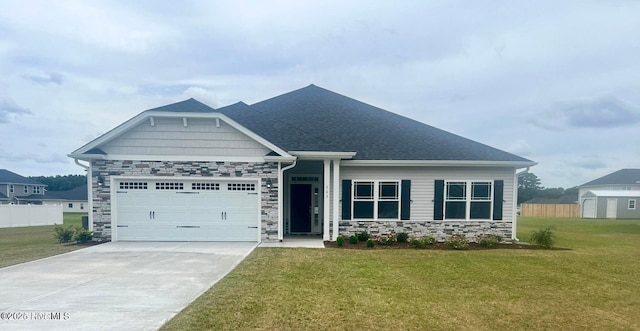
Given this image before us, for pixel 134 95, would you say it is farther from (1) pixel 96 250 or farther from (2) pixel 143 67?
(1) pixel 96 250

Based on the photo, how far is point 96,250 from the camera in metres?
10.2

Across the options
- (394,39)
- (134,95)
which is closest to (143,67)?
(134,95)

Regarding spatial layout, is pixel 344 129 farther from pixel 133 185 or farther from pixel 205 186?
pixel 133 185

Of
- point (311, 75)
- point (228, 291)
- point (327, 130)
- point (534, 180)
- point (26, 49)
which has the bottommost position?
point (228, 291)

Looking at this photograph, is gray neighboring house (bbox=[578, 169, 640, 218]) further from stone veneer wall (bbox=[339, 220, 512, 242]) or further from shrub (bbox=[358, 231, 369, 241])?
shrub (bbox=[358, 231, 369, 241])

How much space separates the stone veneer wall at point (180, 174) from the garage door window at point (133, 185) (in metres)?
0.33

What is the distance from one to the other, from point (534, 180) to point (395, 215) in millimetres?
84033

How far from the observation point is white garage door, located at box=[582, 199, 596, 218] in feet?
113

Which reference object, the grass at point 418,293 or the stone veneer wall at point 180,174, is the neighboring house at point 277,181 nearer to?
the stone veneer wall at point 180,174

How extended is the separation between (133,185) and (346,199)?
7323 millimetres

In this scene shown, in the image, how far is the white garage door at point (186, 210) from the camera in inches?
463

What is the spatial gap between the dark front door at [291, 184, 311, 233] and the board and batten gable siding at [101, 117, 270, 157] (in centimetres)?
315

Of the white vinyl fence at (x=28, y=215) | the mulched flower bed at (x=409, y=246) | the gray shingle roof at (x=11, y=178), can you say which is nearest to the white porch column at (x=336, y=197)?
the mulched flower bed at (x=409, y=246)

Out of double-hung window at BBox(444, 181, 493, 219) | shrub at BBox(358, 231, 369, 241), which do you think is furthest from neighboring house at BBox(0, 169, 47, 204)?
double-hung window at BBox(444, 181, 493, 219)
